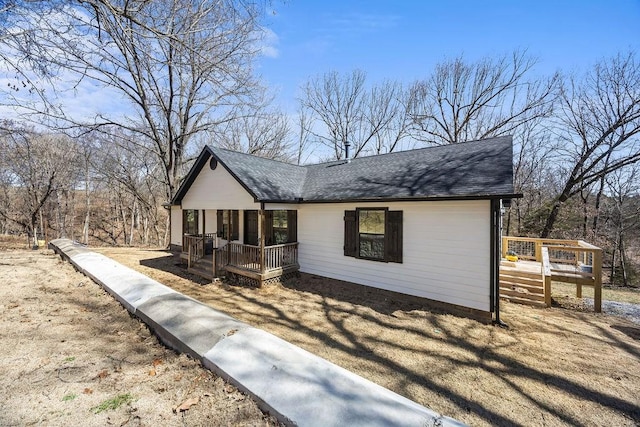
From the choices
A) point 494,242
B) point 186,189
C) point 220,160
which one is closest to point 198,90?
point 186,189

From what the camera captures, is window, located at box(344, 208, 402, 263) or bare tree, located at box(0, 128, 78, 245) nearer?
window, located at box(344, 208, 402, 263)

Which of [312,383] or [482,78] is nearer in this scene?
[312,383]

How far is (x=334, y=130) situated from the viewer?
23.7 m

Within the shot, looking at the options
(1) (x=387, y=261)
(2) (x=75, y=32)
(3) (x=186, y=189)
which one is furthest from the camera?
(3) (x=186, y=189)

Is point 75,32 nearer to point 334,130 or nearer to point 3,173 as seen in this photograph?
point 334,130

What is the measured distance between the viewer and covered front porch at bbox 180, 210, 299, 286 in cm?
904

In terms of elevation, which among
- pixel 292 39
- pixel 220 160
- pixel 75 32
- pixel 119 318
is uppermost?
pixel 292 39

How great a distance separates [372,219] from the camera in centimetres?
825

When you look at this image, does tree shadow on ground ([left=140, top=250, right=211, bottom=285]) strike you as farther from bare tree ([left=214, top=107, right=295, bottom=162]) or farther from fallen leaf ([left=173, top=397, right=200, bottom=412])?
bare tree ([left=214, top=107, right=295, bottom=162])

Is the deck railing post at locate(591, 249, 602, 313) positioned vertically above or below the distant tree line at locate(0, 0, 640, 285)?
below

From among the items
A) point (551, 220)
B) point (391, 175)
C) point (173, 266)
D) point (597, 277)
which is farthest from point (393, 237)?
point (551, 220)

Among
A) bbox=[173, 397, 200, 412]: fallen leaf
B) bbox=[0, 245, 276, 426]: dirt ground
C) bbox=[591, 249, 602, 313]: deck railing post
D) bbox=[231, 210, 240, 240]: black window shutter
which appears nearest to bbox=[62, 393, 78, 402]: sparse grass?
bbox=[0, 245, 276, 426]: dirt ground

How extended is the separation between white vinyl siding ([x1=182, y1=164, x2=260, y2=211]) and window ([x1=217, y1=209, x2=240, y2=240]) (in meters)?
1.01

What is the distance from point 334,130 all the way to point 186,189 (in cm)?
1500
